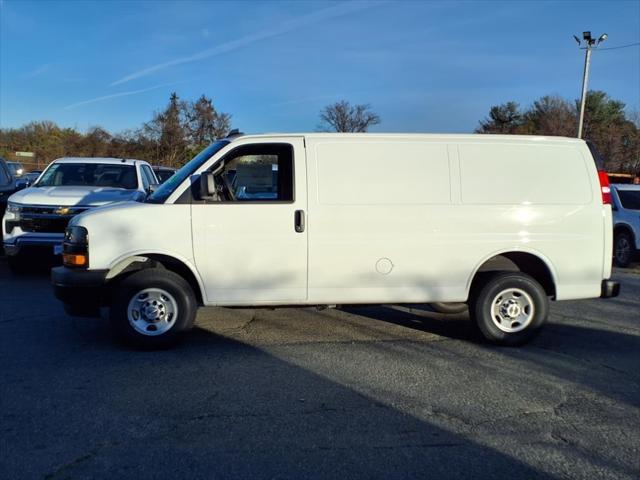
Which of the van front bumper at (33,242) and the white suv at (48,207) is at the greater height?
the white suv at (48,207)

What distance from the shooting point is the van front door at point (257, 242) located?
5355 mm

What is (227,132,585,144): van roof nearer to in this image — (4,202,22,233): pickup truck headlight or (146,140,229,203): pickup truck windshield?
(146,140,229,203): pickup truck windshield

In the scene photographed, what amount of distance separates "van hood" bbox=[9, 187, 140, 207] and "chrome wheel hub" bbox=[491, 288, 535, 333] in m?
5.76

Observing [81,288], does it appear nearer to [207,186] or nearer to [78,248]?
[78,248]

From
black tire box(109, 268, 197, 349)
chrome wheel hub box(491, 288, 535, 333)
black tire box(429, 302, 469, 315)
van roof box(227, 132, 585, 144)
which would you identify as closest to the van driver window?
van roof box(227, 132, 585, 144)

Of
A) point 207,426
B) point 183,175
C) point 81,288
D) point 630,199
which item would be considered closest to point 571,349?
point 207,426

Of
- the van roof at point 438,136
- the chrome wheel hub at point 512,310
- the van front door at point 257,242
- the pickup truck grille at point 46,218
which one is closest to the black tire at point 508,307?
the chrome wheel hub at point 512,310

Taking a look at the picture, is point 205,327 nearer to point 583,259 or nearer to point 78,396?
point 78,396

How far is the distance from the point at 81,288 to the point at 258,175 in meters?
2.12

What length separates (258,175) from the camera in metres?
5.92

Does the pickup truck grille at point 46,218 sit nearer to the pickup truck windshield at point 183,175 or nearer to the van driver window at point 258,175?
the pickup truck windshield at point 183,175

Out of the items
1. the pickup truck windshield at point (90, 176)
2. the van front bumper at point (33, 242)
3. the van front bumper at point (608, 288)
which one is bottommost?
the van front bumper at point (608, 288)

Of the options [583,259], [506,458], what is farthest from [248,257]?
[583,259]

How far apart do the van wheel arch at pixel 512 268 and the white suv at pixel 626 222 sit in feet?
22.9
